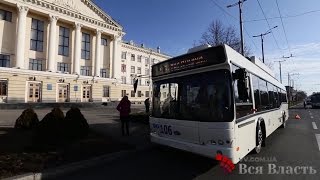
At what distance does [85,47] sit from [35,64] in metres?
11.7

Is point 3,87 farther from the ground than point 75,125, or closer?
farther from the ground

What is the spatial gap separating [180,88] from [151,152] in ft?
10.3

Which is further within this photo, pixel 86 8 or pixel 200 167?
pixel 86 8

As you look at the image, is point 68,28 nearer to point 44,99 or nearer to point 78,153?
point 44,99

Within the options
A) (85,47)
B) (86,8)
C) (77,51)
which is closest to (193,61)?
(77,51)

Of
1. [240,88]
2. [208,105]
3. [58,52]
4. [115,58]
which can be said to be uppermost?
[115,58]

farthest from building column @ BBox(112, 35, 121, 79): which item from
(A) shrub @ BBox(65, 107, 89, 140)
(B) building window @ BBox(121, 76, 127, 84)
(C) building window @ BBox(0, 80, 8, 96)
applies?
(A) shrub @ BBox(65, 107, 89, 140)

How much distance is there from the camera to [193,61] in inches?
282

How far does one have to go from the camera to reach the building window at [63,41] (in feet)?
166

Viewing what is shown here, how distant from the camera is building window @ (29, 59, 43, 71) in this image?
45400mm

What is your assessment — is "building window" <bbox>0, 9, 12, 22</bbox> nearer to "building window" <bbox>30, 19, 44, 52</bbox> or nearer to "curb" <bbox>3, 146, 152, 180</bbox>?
"building window" <bbox>30, 19, 44, 52</bbox>

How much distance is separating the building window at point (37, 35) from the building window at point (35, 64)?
2.02 meters

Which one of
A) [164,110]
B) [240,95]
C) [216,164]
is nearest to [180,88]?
[164,110]

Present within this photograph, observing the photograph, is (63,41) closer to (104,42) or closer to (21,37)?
(21,37)
